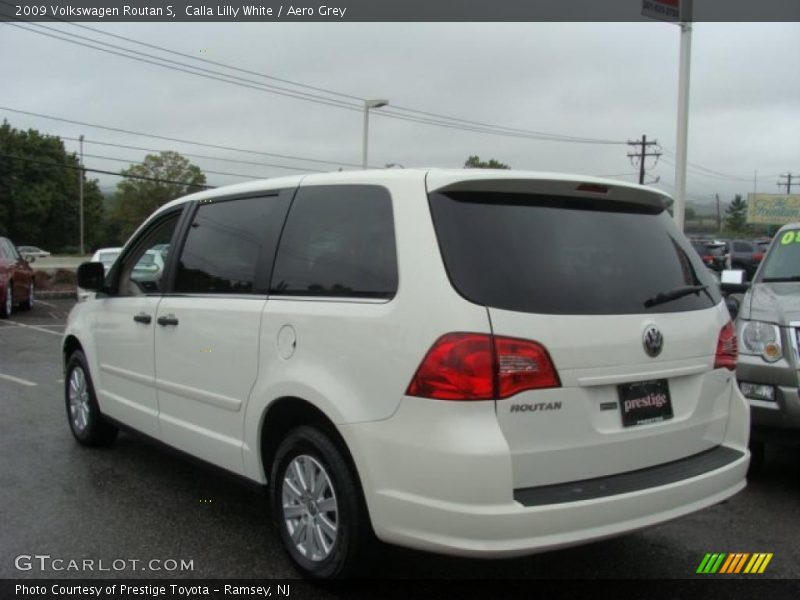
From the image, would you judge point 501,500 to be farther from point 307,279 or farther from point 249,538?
point 249,538

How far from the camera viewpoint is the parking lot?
3490mm

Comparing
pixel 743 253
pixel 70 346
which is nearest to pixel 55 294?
pixel 70 346

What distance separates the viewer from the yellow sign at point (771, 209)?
2502 inches

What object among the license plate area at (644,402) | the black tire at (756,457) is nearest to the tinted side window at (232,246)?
the license plate area at (644,402)

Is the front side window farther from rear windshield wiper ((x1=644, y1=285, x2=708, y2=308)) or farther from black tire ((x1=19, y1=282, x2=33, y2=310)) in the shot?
black tire ((x1=19, y1=282, x2=33, y2=310))

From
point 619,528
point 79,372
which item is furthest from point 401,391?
point 79,372

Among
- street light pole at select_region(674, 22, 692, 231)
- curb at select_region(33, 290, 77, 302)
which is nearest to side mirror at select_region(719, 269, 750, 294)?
street light pole at select_region(674, 22, 692, 231)

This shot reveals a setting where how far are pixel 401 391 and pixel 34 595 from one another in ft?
6.31

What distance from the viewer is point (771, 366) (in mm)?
4676

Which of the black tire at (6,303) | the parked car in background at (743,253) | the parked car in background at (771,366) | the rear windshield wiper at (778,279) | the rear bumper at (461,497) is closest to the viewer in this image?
the rear bumper at (461,497)

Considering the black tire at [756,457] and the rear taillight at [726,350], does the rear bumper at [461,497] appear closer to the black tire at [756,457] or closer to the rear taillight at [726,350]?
the rear taillight at [726,350]

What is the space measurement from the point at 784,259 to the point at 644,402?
13.1 feet

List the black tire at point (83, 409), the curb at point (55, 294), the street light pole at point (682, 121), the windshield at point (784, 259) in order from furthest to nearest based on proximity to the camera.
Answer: the curb at point (55, 294), the street light pole at point (682, 121), the windshield at point (784, 259), the black tire at point (83, 409)

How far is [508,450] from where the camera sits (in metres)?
2.66
